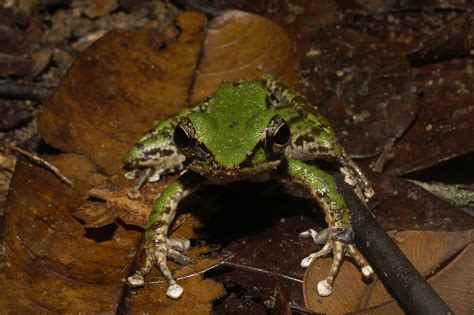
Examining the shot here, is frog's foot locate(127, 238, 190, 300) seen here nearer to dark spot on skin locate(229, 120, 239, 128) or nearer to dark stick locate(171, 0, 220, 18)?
dark spot on skin locate(229, 120, 239, 128)

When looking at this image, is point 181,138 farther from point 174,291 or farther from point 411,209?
point 411,209

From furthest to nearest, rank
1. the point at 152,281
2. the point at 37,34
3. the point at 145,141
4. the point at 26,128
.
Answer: the point at 37,34, the point at 26,128, the point at 145,141, the point at 152,281

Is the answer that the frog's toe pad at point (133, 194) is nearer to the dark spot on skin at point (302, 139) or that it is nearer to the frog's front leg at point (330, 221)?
the frog's front leg at point (330, 221)

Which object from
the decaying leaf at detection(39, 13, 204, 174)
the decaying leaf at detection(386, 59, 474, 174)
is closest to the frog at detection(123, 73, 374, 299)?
the decaying leaf at detection(39, 13, 204, 174)

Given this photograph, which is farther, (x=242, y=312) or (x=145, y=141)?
(x=145, y=141)

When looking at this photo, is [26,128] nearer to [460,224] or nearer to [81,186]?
[81,186]

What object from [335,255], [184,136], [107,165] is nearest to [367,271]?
[335,255]

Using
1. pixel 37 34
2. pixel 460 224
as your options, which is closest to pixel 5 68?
pixel 37 34

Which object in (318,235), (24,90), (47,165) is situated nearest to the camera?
(318,235)
